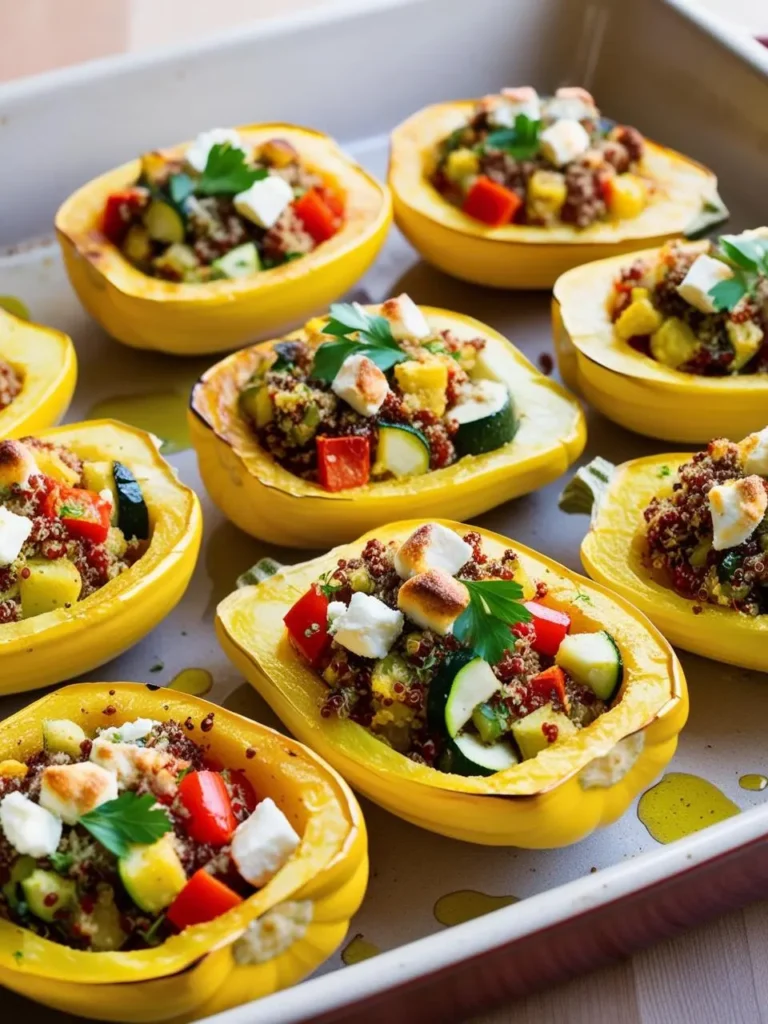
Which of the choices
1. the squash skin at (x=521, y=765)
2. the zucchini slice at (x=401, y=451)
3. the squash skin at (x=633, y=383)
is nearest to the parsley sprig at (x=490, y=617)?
the squash skin at (x=521, y=765)

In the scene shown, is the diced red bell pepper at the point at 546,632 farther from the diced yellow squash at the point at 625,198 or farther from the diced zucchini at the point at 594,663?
the diced yellow squash at the point at 625,198

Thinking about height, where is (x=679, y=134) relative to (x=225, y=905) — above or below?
above

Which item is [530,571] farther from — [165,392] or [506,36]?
[506,36]

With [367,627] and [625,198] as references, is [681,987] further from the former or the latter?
[625,198]

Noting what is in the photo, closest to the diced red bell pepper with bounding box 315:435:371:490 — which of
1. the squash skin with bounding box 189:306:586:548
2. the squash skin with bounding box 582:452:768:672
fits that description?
the squash skin with bounding box 189:306:586:548

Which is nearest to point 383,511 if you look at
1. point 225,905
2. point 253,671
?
A: point 253,671

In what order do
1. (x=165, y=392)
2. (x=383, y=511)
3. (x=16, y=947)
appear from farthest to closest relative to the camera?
(x=165, y=392), (x=383, y=511), (x=16, y=947)

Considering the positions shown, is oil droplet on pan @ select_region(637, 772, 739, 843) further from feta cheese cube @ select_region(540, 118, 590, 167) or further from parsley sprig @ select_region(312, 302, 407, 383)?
feta cheese cube @ select_region(540, 118, 590, 167)
